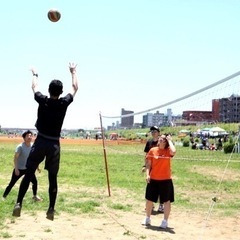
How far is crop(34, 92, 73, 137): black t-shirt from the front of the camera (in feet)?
19.6

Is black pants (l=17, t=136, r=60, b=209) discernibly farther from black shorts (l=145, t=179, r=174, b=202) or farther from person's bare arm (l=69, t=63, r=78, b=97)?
black shorts (l=145, t=179, r=174, b=202)

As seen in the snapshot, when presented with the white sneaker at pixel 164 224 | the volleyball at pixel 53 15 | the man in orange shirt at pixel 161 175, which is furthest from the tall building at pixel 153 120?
the volleyball at pixel 53 15

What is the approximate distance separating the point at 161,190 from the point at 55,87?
139 inches

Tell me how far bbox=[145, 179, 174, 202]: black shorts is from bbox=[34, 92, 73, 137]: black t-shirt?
3201 millimetres

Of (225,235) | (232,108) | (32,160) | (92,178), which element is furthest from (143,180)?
(32,160)

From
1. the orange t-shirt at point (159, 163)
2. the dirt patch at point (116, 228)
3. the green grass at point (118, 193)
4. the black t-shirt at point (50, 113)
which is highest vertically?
the black t-shirt at point (50, 113)

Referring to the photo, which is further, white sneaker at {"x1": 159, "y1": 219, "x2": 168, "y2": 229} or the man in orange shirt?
white sneaker at {"x1": 159, "y1": 219, "x2": 168, "y2": 229}

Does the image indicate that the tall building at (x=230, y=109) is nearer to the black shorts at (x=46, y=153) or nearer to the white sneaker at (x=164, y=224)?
the white sneaker at (x=164, y=224)

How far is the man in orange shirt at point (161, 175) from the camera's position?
848 centimetres

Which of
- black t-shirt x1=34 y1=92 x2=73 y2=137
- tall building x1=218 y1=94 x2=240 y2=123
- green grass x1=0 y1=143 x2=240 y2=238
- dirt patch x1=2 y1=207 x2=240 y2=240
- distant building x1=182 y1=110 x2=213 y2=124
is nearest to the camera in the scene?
black t-shirt x1=34 y1=92 x2=73 y2=137

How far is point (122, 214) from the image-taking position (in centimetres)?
985

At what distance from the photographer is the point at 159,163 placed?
8.58 meters

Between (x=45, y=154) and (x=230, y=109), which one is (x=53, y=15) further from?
(x=230, y=109)

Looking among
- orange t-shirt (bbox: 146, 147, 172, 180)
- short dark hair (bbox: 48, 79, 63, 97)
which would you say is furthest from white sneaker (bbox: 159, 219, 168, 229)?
short dark hair (bbox: 48, 79, 63, 97)
